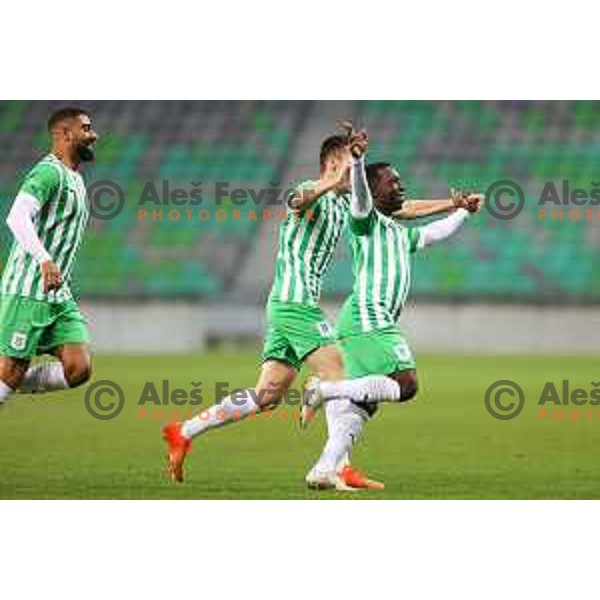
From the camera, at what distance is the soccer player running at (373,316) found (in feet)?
25.4

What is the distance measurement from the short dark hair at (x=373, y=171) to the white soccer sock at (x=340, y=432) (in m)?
1.02

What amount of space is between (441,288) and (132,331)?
208 cm

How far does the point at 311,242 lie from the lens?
309 inches

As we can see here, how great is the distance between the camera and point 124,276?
31.1ft

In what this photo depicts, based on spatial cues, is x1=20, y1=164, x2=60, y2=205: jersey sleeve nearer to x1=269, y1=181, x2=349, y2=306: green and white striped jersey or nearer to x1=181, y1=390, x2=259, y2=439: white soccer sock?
x1=269, y1=181, x2=349, y2=306: green and white striped jersey

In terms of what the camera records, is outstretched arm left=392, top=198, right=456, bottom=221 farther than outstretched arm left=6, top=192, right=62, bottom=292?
Yes

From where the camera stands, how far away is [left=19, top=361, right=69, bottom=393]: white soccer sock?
782cm

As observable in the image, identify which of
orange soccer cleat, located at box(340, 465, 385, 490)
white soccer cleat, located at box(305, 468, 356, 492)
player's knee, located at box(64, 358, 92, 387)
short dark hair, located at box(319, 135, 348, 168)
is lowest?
white soccer cleat, located at box(305, 468, 356, 492)

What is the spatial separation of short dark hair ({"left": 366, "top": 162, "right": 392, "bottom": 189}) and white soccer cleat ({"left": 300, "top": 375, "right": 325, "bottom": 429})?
93 centimetres

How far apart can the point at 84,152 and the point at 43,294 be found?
0.71 meters

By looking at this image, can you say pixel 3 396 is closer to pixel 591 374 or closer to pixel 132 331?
pixel 132 331

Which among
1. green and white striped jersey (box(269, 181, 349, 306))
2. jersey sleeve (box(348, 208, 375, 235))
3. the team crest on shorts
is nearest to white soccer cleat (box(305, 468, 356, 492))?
green and white striped jersey (box(269, 181, 349, 306))

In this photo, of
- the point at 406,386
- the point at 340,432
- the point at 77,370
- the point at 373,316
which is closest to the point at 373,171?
the point at 373,316

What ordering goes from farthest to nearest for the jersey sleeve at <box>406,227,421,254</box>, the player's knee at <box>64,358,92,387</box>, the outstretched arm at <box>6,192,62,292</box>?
1. the jersey sleeve at <box>406,227,421,254</box>
2. the player's knee at <box>64,358,92,387</box>
3. the outstretched arm at <box>6,192,62,292</box>
